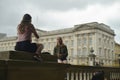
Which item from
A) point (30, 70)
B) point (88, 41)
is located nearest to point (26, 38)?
point (30, 70)

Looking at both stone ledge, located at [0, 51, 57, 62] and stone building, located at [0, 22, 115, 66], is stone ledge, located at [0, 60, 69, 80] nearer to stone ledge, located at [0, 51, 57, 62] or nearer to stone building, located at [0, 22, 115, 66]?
stone ledge, located at [0, 51, 57, 62]

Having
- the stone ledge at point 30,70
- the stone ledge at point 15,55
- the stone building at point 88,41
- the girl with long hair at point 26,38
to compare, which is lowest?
the stone ledge at point 30,70

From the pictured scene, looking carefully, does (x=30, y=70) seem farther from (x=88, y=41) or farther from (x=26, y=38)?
(x=88, y=41)

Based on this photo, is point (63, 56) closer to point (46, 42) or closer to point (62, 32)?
point (62, 32)

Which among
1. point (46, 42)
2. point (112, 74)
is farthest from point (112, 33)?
point (112, 74)

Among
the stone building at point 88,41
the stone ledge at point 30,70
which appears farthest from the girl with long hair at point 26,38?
the stone building at point 88,41

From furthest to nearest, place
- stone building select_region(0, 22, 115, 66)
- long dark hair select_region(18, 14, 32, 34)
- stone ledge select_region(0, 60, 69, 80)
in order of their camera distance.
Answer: stone building select_region(0, 22, 115, 66), long dark hair select_region(18, 14, 32, 34), stone ledge select_region(0, 60, 69, 80)

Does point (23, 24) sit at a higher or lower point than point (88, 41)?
lower

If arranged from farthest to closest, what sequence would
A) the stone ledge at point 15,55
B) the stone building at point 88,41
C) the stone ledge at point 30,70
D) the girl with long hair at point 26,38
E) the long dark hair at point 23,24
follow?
the stone building at point 88,41 < the long dark hair at point 23,24 < the girl with long hair at point 26,38 < the stone ledge at point 15,55 < the stone ledge at point 30,70

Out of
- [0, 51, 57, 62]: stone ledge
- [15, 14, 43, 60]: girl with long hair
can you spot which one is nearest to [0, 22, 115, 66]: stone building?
[15, 14, 43, 60]: girl with long hair

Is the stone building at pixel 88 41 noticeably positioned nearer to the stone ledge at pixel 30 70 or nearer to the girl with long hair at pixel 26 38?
the stone ledge at pixel 30 70

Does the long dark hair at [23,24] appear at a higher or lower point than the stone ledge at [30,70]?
higher

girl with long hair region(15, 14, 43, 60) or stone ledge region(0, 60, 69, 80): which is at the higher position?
girl with long hair region(15, 14, 43, 60)

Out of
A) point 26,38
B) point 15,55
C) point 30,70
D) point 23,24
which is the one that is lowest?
point 30,70
